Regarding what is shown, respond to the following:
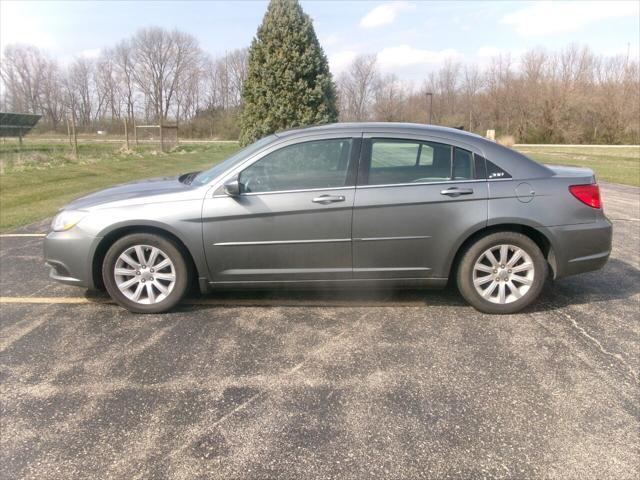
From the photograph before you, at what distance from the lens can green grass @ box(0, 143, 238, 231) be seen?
942 centimetres

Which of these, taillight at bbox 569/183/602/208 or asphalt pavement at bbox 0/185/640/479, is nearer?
asphalt pavement at bbox 0/185/640/479

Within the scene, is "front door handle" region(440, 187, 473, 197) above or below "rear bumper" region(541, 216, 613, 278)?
above

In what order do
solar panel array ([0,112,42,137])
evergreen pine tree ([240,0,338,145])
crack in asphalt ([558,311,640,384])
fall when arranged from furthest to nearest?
solar panel array ([0,112,42,137]) < evergreen pine tree ([240,0,338,145]) < crack in asphalt ([558,311,640,384])

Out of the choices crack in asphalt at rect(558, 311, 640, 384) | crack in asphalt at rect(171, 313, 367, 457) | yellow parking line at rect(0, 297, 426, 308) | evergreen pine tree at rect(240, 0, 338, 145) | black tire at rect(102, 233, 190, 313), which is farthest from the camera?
evergreen pine tree at rect(240, 0, 338, 145)

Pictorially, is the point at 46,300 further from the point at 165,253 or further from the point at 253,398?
the point at 253,398

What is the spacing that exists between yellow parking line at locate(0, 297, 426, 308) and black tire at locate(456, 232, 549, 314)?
1.59 ft

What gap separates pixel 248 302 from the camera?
4.45 metres

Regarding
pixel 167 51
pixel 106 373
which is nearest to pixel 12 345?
pixel 106 373

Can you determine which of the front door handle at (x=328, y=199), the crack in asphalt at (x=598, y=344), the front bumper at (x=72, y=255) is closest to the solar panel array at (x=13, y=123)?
the front bumper at (x=72, y=255)

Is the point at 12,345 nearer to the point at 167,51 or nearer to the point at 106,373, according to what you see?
the point at 106,373

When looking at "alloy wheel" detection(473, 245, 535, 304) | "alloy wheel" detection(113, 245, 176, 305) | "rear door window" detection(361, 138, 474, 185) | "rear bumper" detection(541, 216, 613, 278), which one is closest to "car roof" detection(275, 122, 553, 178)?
"rear door window" detection(361, 138, 474, 185)

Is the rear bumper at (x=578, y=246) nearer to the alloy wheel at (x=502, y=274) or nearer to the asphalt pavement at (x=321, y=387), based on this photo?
the alloy wheel at (x=502, y=274)

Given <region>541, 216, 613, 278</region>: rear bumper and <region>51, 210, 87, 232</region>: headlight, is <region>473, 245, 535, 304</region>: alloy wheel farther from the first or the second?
<region>51, 210, 87, 232</region>: headlight

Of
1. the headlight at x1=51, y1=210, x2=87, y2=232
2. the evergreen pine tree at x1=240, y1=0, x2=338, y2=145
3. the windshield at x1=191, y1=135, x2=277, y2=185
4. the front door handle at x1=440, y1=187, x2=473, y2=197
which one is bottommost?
the headlight at x1=51, y1=210, x2=87, y2=232
